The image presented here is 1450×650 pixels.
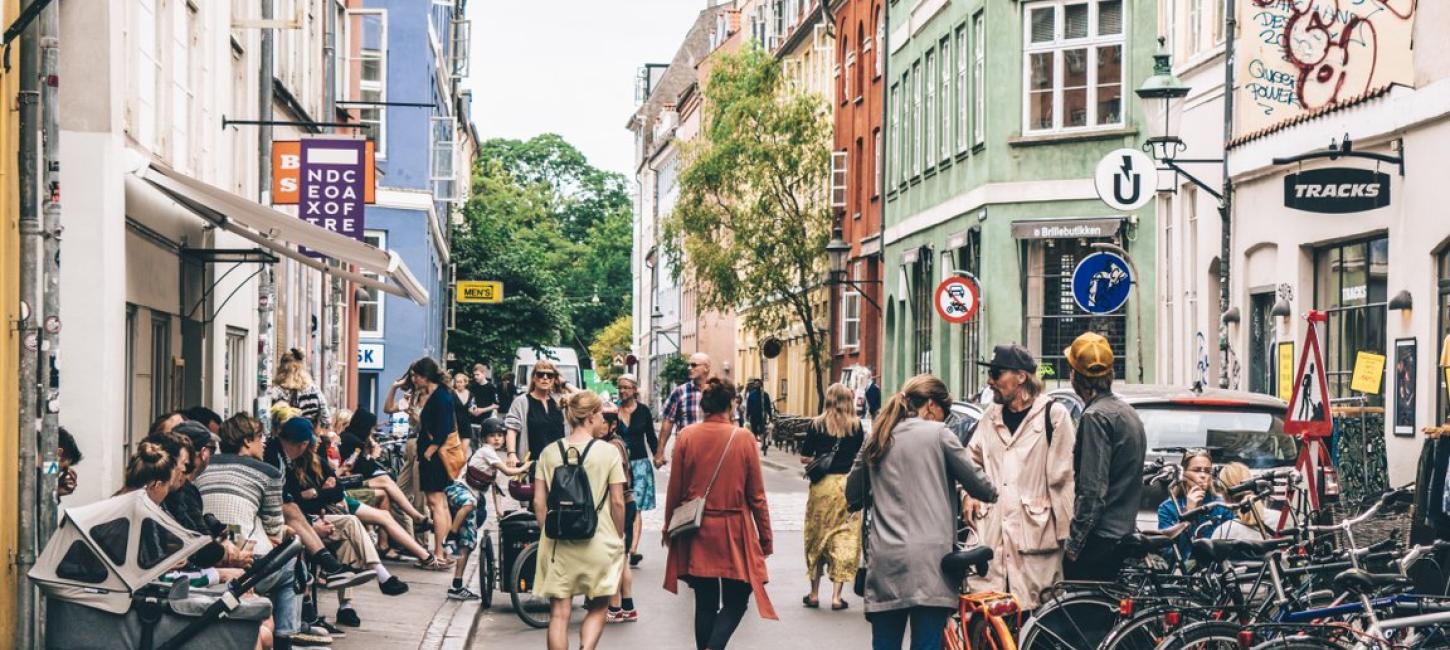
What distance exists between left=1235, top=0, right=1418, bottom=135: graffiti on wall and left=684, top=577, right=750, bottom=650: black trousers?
35.0 feet

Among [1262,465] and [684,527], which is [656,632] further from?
[1262,465]

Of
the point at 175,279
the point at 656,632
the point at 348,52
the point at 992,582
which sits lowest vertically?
the point at 656,632

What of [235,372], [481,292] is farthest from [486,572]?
[481,292]

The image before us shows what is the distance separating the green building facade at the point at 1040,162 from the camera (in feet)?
108

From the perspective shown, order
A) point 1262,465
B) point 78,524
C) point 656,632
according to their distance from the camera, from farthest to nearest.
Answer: point 656,632, point 1262,465, point 78,524

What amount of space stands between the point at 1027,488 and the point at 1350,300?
1315 centimetres

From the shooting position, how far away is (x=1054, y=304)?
34219 millimetres

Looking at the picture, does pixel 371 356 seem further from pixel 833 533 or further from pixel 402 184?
pixel 833 533

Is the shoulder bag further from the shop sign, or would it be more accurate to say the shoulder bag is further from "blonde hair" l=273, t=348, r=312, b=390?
the shop sign

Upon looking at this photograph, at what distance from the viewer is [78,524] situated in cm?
905

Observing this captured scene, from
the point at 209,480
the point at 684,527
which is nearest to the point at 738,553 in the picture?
the point at 684,527

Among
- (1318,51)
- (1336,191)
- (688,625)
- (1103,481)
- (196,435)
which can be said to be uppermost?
(1318,51)

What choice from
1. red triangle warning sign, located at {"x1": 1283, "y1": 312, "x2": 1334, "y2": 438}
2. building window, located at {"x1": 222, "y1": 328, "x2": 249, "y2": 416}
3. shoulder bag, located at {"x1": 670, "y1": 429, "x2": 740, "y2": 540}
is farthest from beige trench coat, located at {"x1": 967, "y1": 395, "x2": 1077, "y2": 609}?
building window, located at {"x1": 222, "y1": 328, "x2": 249, "y2": 416}

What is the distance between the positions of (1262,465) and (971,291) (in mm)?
15769
